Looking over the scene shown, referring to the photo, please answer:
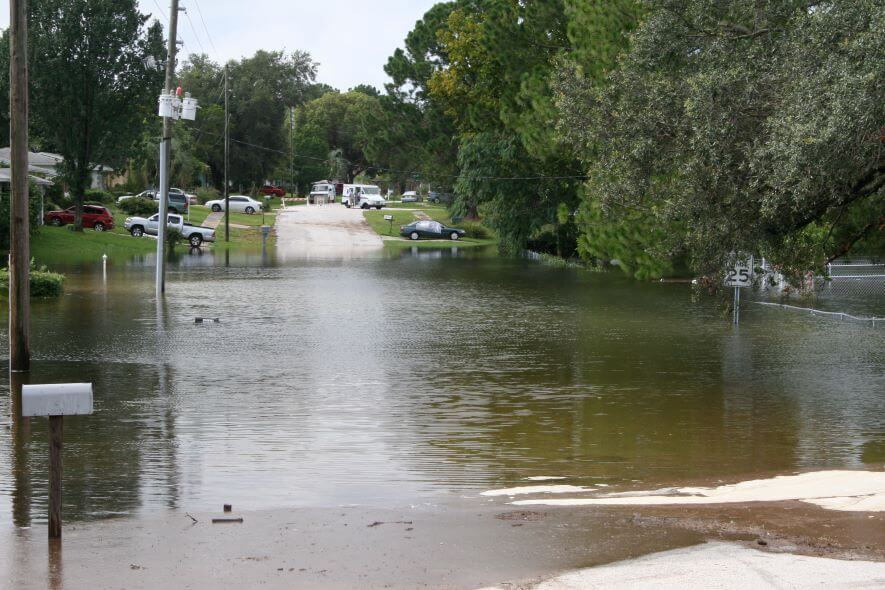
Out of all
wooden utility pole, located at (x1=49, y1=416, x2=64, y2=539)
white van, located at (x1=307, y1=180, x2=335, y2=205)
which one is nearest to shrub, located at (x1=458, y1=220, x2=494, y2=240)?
white van, located at (x1=307, y1=180, x2=335, y2=205)

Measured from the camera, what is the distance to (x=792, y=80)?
15.4 metres

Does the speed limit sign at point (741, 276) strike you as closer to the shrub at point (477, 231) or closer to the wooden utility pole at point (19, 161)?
the wooden utility pole at point (19, 161)

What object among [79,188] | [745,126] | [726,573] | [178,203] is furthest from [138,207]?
[726,573]

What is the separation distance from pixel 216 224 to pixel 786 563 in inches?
2983

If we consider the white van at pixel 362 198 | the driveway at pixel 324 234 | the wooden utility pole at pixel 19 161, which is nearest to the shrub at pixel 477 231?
the driveway at pixel 324 234

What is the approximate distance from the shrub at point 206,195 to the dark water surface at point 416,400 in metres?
65.6

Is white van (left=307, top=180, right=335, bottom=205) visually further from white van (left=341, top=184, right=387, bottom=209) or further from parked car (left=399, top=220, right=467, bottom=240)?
parked car (left=399, top=220, right=467, bottom=240)

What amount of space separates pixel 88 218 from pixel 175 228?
561 cm

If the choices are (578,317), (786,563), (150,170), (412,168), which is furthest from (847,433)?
(150,170)

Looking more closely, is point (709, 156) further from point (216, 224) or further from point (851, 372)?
point (216, 224)

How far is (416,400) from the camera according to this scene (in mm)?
16656

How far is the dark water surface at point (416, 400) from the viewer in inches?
454

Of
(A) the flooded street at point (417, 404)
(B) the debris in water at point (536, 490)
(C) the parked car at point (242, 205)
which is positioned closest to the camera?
(B) the debris in water at point (536, 490)

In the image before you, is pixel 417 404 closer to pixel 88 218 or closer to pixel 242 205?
pixel 88 218
